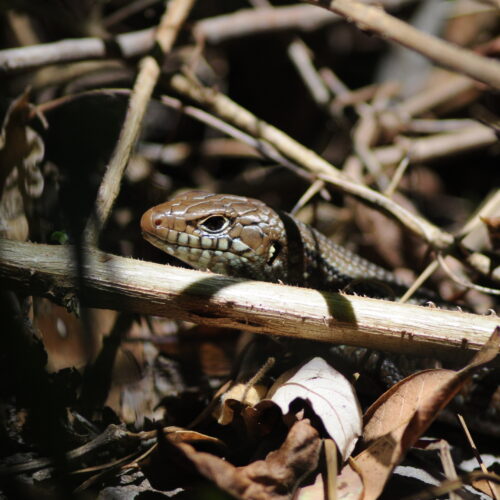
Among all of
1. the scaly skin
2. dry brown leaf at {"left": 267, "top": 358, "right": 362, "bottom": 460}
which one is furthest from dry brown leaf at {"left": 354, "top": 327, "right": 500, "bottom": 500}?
the scaly skin

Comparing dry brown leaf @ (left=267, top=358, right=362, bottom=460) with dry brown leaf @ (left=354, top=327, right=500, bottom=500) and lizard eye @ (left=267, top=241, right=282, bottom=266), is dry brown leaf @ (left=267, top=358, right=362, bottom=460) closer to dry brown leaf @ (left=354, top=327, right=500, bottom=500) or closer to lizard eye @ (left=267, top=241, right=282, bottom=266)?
dry brown leaf @ (left=354, top=327, right=500, bottom=500)

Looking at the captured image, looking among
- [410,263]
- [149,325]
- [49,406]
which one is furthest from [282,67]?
[49,406]

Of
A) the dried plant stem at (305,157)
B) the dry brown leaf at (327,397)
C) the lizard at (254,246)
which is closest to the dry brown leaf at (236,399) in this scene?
the dry brown leaf at (327,397)

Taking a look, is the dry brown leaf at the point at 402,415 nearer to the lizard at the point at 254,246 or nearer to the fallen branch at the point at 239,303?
the fallen branch at the point at 239,303

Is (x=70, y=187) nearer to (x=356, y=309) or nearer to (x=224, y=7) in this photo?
(x=356, y=309)

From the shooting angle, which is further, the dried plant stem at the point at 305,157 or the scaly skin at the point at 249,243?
the dried plant stem at the point at 305,157

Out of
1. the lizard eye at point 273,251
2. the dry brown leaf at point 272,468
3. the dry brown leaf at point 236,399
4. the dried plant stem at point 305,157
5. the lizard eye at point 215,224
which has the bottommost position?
the dry brown leaf at point 236,399

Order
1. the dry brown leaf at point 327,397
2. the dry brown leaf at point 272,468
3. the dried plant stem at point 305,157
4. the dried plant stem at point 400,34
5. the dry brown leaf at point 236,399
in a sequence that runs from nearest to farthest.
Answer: the dry brown leaf at point 272,468 < the dry brown leaf at point 327,397 < the dry brown leaf at point 236,399 < the dried plant stem at point 400,34 < the dried plant stem at point 305,157
